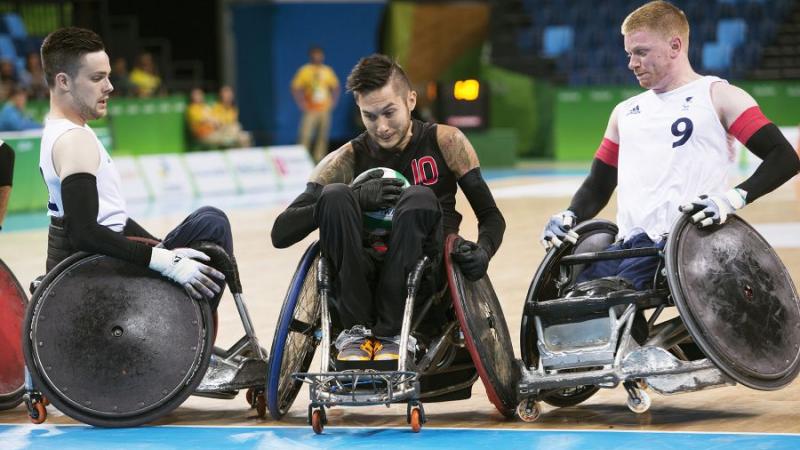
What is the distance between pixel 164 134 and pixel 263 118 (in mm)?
Answer: 3932

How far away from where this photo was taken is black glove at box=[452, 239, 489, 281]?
195 inches

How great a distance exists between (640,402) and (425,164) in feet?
4.13

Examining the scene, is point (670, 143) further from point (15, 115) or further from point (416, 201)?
point (15, 115)

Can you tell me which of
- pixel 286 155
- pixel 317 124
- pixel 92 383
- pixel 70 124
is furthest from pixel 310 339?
pixel 317 124

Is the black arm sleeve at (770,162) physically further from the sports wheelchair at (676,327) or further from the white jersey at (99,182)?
the white jersey at (99,182)

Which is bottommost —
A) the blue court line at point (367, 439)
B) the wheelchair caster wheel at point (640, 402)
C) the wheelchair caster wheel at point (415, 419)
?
the blue court line at point (367, 439)

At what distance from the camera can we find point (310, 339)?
17.4ft

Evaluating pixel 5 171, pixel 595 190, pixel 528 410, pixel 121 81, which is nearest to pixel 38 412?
pixel 5 171

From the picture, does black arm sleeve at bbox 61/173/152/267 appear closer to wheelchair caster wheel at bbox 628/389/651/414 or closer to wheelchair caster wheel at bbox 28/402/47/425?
wheelchair caster wheel at bbox 28/402/47/425

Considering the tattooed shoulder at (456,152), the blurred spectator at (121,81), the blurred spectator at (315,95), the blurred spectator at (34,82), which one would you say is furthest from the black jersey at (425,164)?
the blurred spectator at (315,95)

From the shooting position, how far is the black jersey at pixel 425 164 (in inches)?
209

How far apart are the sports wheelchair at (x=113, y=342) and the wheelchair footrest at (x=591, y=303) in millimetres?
1298

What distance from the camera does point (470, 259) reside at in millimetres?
4957

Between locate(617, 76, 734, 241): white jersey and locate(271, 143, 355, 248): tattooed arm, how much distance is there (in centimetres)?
113
